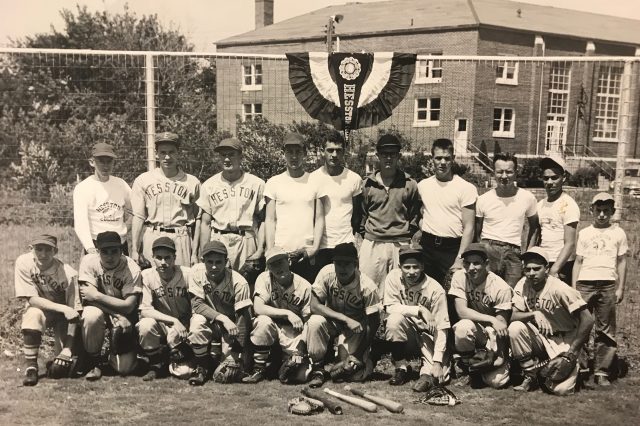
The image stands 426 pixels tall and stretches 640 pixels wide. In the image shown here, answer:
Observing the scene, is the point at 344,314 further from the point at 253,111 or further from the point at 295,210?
the point at 253,111

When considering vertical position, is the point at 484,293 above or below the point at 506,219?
below

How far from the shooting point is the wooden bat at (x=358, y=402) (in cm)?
490

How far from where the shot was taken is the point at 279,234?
5.96 m

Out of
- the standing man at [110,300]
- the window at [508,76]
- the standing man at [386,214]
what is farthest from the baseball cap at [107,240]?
the window at [508,76]

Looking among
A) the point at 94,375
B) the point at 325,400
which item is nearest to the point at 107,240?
the point at 94,375

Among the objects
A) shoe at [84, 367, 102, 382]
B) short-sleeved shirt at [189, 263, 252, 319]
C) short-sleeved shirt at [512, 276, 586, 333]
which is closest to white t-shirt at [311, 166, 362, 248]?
short-sleeved shirt at [189, 263, 252, 319]

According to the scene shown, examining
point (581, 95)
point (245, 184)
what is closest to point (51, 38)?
point (581, 95)

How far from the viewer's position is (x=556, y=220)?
5.85m

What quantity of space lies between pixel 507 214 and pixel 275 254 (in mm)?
2223

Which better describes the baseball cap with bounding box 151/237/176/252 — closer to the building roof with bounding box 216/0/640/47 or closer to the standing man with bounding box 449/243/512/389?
the standing man with bounding box 449/243/512/389

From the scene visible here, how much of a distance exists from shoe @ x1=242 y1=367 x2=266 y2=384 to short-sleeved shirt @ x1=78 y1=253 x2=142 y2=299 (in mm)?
1293

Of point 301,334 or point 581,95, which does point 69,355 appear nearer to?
point 301,334

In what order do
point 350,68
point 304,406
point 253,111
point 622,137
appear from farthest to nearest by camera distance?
point 253,111, point 622,137, point 350,68, point 304,406

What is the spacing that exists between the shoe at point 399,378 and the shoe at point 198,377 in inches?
66.4
